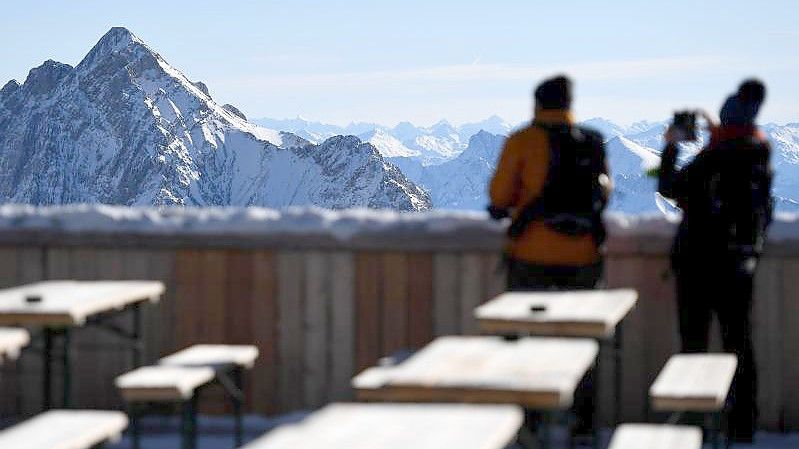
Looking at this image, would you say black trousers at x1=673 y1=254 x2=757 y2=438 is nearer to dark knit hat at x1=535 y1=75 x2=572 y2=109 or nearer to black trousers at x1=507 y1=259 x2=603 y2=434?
black trousers at x1=507 y1=259 x2=603 y2=434

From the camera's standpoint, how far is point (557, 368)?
5.14m

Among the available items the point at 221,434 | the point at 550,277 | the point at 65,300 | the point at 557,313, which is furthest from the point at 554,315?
the point at 221,434

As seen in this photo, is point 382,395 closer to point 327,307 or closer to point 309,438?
point 309,438

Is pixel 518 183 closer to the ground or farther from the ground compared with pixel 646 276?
farther from the ground

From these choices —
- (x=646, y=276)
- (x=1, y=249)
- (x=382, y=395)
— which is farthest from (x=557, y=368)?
(x=1, y=249)

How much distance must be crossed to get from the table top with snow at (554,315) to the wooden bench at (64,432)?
1628mm

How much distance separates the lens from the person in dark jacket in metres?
7.89

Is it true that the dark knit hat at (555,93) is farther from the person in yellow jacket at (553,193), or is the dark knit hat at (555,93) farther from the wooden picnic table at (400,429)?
the wooden picnic table at (400,429)

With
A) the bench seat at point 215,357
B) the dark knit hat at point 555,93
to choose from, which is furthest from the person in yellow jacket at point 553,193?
the bench seat at point 215,357

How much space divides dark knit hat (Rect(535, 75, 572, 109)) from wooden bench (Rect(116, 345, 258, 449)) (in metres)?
2.13

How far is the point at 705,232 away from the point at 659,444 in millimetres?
2248

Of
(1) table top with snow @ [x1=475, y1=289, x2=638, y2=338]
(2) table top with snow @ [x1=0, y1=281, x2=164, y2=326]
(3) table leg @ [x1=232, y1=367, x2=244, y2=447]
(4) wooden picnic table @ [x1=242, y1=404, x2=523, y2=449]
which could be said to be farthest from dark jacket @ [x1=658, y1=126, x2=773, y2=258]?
(4) wooden picnic table @ [x1=242, y1=404, x2=523, y2=449]

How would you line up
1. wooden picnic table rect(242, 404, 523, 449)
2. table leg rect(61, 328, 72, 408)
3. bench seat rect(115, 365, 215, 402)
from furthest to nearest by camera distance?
table leg rect(61, 328, 72, 408) → bench seat rect(115, 365, 215, 402) → wooden picnic table rect(242, 404, 523, 449)

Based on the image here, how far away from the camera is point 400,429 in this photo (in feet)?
12.8
